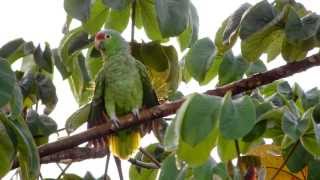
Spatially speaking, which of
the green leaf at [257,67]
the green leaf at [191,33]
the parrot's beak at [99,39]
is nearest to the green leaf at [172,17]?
the green leaf at [191,33]

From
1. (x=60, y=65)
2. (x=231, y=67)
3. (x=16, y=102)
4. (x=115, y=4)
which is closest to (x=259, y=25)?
(x=231, y=67)

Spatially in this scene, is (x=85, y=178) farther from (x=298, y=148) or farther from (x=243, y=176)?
(x=298, y=148)

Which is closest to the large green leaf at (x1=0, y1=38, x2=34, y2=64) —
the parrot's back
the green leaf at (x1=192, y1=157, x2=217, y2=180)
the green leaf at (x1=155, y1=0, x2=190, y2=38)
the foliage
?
the foliage

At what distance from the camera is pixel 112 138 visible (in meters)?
1.96

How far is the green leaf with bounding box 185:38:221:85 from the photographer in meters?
1.50

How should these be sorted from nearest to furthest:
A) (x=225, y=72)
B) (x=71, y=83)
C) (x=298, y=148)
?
(x=298, y=148) < (x=225, y=72) < (x=71, y=83)

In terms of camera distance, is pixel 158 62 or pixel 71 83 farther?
pixel 71 83

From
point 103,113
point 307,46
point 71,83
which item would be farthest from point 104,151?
point 307,46

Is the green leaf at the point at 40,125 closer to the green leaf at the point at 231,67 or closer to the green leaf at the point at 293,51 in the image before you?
the green leaf at the point at 231,67

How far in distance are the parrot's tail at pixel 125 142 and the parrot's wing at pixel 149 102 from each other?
0.30 feet

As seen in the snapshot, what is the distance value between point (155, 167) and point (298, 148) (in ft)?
1.66

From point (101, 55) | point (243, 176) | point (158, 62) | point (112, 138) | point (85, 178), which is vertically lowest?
point (243, 176)

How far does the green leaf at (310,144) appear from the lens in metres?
1.21

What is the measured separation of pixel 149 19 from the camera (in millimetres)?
1710
